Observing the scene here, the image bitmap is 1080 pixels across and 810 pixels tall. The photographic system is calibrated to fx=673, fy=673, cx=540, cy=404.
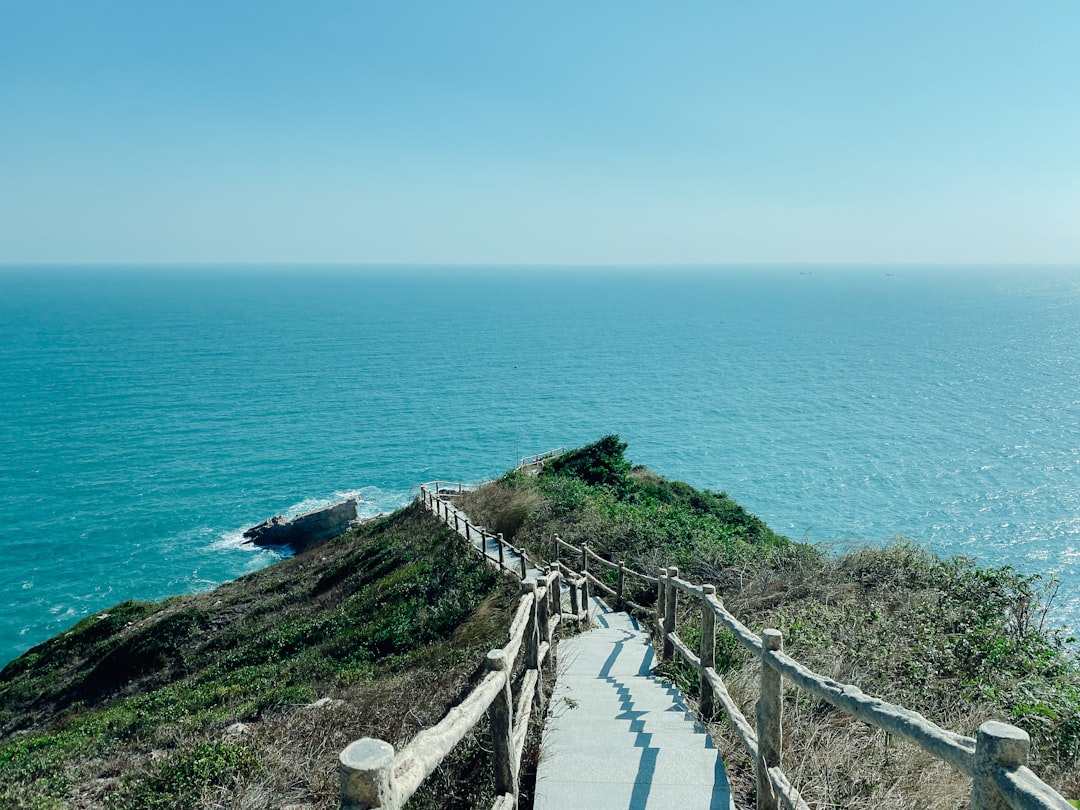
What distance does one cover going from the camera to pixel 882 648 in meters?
7.24

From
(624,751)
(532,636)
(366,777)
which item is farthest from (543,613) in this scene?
(366,777)

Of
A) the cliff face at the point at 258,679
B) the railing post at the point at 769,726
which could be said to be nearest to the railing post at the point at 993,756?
the railing post at the point at 769,726

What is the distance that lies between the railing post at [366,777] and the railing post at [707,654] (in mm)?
4397

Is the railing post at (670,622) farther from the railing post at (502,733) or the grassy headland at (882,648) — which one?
the railing post at (502,733)

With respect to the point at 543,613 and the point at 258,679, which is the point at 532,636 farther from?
the point at 258,679

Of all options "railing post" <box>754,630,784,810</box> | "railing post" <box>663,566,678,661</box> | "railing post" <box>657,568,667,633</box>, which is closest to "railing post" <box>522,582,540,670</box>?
"railing post" <box>754,630,784,810</box>

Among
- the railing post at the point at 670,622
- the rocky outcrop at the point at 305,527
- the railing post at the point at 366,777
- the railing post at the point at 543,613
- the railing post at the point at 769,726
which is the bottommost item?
the rocky outcrop at the point at 305,527

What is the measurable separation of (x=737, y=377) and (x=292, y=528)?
6522 cm

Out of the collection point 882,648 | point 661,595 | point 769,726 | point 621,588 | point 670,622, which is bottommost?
point 621,588

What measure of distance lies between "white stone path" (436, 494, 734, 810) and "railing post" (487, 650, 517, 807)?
37cm

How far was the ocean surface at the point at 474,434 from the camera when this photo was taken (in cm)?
3966

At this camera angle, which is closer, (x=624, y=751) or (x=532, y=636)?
(x=624, y=751)

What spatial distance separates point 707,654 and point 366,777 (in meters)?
4.61

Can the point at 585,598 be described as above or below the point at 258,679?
above
